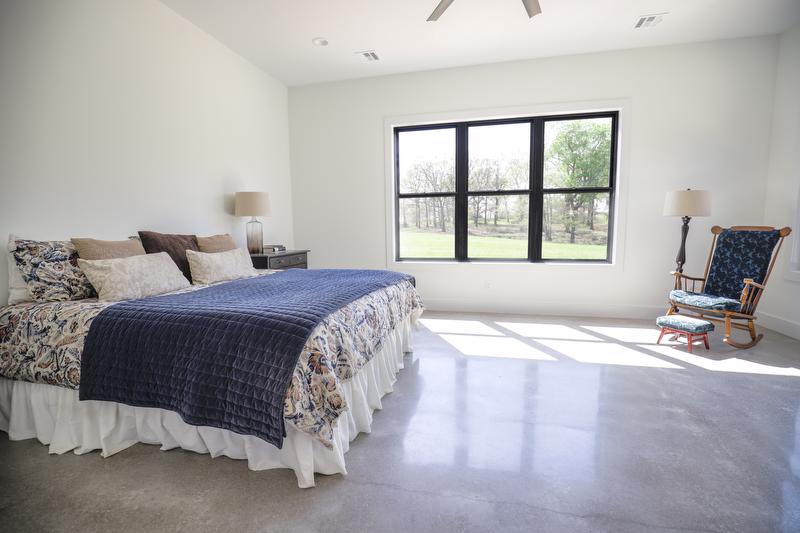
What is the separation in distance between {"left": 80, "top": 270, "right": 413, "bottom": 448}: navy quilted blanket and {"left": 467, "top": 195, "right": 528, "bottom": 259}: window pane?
3.34 meters

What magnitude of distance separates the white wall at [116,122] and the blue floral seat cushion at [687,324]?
4403 mm

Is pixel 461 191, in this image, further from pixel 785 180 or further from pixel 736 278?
pixel 785 180

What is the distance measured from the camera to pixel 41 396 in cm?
202

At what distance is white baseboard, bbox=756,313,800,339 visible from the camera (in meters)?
3.66

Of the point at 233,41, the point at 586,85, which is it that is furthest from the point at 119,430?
the point at 586,85

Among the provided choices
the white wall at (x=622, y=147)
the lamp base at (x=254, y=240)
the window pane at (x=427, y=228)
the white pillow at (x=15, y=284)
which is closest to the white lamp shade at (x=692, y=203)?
the white wall at (x=622, y=147)

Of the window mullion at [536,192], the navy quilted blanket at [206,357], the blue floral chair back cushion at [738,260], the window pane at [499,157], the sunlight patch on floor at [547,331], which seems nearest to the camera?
the navy quilted blanket at [206,357]

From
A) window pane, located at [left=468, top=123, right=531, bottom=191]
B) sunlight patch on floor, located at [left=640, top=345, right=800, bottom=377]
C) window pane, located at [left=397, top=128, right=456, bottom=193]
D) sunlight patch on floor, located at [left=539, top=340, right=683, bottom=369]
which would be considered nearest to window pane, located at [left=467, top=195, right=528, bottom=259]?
window pane, located at [left=468, top=123, right=531, bottom=191]

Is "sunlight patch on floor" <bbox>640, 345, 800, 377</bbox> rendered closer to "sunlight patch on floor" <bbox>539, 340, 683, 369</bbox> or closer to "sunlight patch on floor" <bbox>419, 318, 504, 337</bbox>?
"sunlight patch on floor" <bbox>539, 340, 683, 369</bbox>

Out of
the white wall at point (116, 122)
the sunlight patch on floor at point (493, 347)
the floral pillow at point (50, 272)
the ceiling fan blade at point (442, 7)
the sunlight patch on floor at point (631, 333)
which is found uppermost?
the ceiling fan blade at point (442, 7)

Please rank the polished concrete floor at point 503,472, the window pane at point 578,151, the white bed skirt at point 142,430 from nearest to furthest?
the polished concrete floor at point 503,472 < the white bed skirt at point 142,430 < the window pane at point 578,151

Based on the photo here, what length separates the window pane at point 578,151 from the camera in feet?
15.0

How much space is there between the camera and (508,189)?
4.89 m

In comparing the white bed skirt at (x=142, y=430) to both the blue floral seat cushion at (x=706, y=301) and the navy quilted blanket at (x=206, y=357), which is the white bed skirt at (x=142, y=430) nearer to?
the navy quilted blanket at (x=206, y=357)
